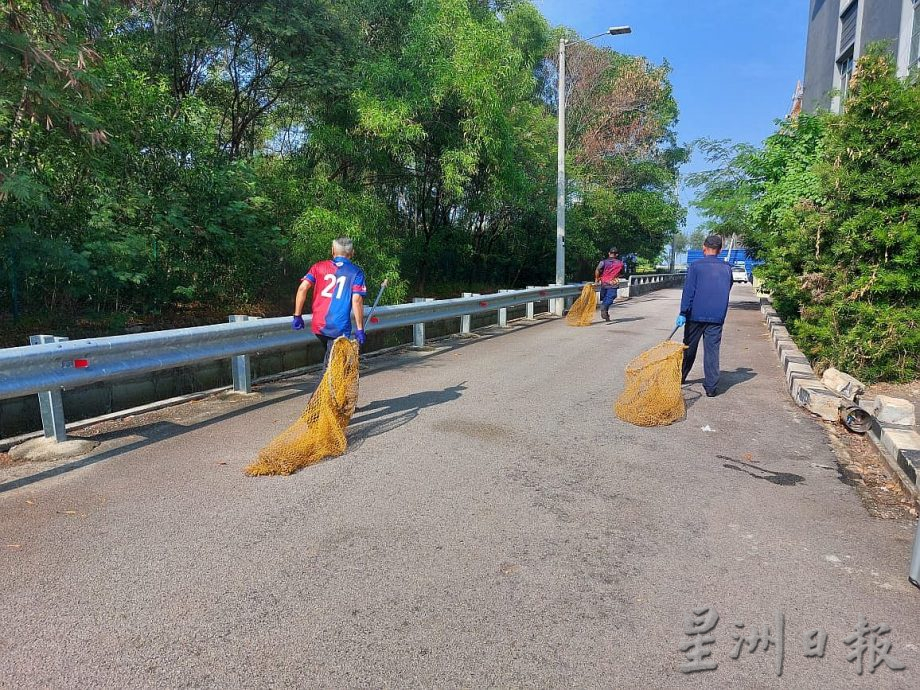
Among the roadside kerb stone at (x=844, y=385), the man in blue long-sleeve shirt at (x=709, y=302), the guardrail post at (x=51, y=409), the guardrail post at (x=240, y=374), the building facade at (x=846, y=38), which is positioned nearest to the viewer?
the guardrail post at (x=51, y=409)

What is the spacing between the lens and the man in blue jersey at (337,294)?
566 centimetres

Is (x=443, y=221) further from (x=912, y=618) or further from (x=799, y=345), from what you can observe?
(x=912, y=618)

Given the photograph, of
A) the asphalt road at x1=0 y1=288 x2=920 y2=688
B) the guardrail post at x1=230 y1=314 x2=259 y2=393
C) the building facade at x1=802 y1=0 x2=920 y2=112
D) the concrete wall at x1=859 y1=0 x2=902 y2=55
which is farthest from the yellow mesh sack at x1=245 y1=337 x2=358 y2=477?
the concrete wall at x1=859 y1=0 x2=902 y2=55

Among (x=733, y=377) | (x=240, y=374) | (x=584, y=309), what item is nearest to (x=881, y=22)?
(x=584, y=309)

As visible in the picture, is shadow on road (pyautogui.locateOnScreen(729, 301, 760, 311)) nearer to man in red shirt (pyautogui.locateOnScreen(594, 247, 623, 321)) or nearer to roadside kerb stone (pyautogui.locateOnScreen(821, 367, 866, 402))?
man in red shirt (pyautogui.locateOnScreen(594, 247, 623, 321))

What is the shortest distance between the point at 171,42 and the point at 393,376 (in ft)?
29.6

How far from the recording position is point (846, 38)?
2214 centimetres

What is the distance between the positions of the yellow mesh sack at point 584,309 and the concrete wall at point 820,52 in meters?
13.7

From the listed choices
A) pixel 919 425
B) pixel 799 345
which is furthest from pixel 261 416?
pixel 799 345

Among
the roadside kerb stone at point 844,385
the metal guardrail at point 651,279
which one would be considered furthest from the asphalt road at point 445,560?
the metal guardrail at point 651,279

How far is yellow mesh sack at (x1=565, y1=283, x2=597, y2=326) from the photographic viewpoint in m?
15.2

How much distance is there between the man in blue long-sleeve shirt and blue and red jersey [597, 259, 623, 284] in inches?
292

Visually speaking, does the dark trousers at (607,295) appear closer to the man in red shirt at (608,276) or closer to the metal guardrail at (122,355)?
the man in red shirt at (608,276)

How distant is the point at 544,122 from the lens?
2130 cm
